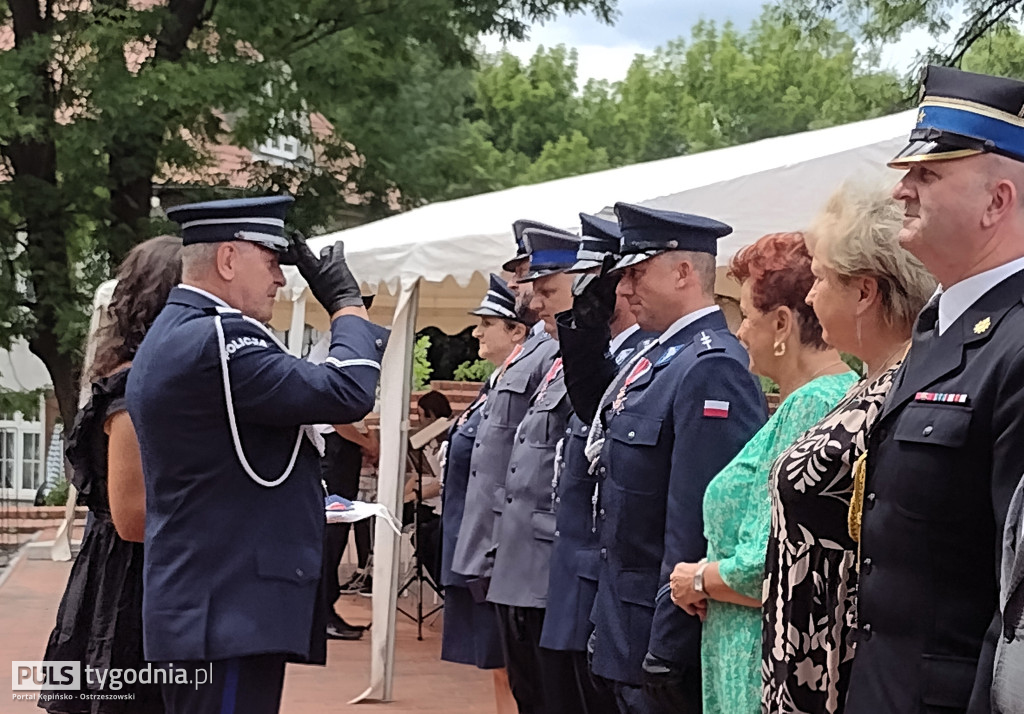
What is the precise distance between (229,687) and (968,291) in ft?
7.41

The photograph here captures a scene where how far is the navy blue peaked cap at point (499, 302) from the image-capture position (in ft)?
23.8

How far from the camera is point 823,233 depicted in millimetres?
2916

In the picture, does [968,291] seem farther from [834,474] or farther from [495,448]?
[495,448]

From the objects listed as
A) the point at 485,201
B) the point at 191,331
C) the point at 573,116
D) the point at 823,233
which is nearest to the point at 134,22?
the point at 485,201

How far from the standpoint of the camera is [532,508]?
518 centimetres

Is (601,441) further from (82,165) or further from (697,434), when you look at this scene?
(82,165)

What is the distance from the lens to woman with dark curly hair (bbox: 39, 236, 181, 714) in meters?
4.05

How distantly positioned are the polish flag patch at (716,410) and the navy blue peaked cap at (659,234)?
23.3 inches

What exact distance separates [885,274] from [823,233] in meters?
0.17

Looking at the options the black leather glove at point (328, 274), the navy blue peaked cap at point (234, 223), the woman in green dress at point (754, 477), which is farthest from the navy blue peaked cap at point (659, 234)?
the navy blue peaked cap at point (234, 223)

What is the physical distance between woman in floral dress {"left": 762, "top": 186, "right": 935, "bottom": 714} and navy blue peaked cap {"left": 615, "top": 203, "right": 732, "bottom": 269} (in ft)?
4.04

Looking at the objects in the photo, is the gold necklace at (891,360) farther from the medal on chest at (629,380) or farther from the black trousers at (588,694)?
the black trousers at (588,694)

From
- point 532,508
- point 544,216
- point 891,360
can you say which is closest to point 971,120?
point 891,360

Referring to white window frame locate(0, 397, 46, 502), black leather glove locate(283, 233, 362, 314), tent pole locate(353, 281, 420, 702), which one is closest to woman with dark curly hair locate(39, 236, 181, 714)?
black leather glove locate(283, 233, 362, 314)
